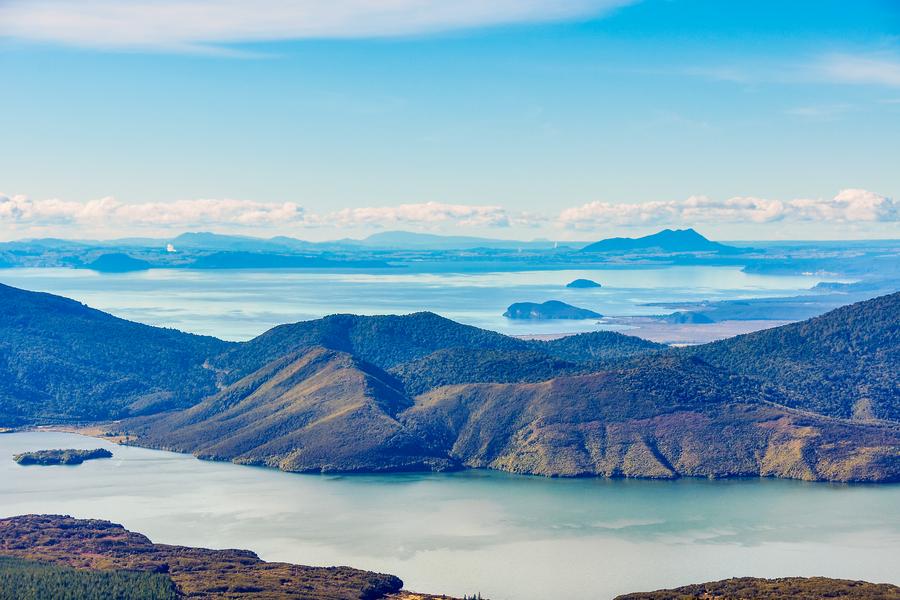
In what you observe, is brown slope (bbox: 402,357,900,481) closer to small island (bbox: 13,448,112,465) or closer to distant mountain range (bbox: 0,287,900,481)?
distant mountain range (bbox: 0,287,900,481)

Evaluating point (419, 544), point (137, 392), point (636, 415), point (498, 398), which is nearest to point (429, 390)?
point (498, 398)

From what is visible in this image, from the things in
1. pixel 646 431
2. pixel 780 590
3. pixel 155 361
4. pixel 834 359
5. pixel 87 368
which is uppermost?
pixel 834 359

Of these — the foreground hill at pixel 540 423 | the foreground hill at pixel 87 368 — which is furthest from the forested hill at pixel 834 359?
the foreground hill at pixel 87 368

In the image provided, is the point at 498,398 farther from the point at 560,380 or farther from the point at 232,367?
the point at 232,367

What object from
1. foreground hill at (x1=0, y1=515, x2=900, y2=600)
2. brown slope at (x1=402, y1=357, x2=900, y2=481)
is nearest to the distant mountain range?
brown slope at (x1=402, y1=357, x2=900, y2=481)

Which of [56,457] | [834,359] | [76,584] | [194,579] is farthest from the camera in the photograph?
[834,359]

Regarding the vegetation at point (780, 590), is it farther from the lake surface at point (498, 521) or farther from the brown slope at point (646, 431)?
the brown slope at point (646, 431)

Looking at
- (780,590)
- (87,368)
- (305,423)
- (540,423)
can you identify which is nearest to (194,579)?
(780,590)

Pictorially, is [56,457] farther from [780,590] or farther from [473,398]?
[780,590]
